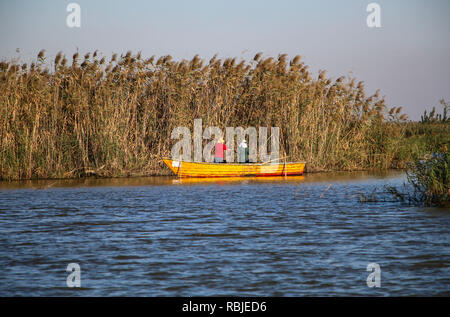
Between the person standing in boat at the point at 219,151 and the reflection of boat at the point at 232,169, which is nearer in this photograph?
the reflection of boat at the point at 232,169

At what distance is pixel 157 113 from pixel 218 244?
47.3 feet

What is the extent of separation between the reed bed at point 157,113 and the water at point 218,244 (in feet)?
13.9

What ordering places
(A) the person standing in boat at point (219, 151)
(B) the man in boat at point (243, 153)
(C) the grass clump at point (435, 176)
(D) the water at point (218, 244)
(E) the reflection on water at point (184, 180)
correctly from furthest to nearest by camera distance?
(B) the man in boat at point (243, 153), (A) the person standing in boat at point (219, 151), (E) the reflection on water at point (184, 180), (C) the grass clump at point (435, 176), (D) the water at point (218, 244)

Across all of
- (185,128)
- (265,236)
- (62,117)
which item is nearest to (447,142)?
(265,236)

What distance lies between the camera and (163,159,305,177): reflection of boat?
960 inches

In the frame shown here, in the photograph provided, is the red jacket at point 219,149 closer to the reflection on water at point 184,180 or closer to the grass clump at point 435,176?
the reflection on water at point 184,180

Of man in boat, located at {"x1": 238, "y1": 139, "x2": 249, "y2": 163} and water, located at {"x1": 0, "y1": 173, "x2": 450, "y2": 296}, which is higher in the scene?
man in boat, located at {"x1": 238, "y1": 139, "x2": 249, "y2": 163}

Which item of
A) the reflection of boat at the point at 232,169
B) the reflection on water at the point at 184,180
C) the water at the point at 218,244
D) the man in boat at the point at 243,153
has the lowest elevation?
the water at the point at 218,244

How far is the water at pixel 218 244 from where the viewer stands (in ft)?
27.0

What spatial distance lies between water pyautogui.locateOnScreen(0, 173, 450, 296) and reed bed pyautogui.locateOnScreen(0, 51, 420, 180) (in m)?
4.22

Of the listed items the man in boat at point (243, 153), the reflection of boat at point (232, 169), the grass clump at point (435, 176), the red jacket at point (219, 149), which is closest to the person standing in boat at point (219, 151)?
the red jacket at point (219, 149)

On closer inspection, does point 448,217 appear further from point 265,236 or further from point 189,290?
point 189,290

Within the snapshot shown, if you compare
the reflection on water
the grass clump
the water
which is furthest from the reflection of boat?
the grass clump

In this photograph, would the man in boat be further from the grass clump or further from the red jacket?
the grass clump
